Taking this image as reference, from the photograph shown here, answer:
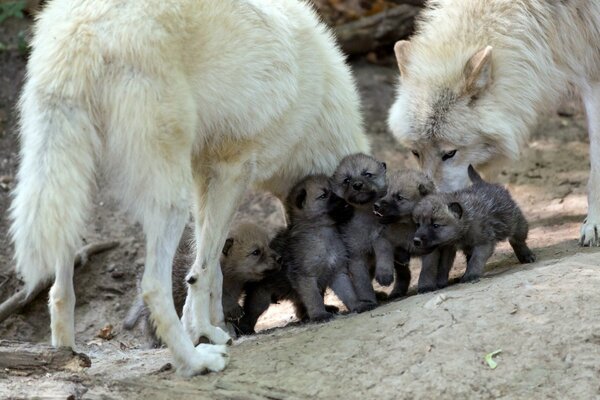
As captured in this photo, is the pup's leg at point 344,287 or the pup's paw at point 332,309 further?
the pup's paw at point 332,309

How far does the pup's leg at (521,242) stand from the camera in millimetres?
6238

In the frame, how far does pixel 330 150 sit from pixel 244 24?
4.80 feet

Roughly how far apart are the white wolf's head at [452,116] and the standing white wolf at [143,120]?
1589mm

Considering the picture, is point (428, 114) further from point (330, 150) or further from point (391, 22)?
point (391, 22)

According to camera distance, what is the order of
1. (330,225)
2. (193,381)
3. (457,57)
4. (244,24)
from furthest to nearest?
1. (457,57)
2. (330,225)
3. (244,24)
4. (193,381)

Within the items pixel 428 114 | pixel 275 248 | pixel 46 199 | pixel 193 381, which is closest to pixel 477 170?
pixel 428 114

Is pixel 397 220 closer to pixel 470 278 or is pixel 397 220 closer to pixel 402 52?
pixel 470 278

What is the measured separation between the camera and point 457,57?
6.65 m

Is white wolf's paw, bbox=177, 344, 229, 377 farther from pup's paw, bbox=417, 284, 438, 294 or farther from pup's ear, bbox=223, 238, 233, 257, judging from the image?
pup's paw, bbox=417, 284, 438, 294

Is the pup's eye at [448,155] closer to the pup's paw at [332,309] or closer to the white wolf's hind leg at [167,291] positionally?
the pup's paw at [332,309]

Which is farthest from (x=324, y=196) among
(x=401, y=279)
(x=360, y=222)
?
(x=401, y=279)

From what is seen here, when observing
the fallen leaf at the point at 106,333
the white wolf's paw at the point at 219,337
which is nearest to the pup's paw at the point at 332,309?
the white wolf's paw at the point at 219,337

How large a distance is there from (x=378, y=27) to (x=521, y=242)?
5.26 metres

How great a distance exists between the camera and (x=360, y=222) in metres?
6.20
